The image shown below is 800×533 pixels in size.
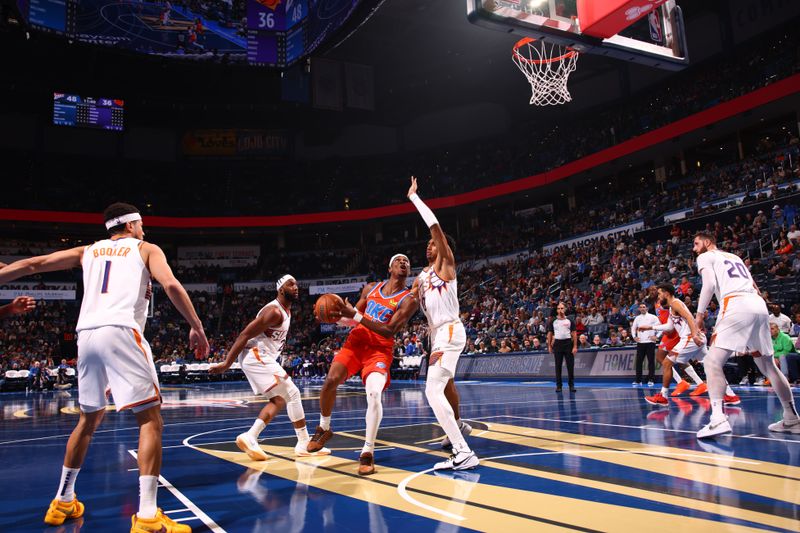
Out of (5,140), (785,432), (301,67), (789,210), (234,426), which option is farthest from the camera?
(5,140)

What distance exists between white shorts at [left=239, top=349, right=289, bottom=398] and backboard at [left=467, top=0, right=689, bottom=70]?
5.49 m

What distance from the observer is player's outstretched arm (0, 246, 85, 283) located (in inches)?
157

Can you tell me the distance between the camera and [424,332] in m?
26.0

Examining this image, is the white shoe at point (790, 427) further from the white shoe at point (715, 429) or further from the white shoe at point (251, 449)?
the white shoe at point (251, 449)

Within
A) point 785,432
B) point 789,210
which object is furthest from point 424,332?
point 785,432

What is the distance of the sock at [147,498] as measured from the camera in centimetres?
345

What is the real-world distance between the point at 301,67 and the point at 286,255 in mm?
16424

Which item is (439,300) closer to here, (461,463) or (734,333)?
(461,463)

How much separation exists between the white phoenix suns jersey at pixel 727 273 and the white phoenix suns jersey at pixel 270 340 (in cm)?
464

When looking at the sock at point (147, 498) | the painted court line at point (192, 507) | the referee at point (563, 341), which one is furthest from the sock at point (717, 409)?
the referee at point (563, 341)

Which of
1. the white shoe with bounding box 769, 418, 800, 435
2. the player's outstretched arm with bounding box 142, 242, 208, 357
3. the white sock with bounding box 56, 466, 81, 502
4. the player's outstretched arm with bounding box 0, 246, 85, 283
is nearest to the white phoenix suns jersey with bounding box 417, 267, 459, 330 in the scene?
the player's outstretched arm with bounding box 142, 242, 208, 357

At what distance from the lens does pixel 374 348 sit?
5883mm

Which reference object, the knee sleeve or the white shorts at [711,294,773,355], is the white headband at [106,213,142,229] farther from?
the white shorts at [711,294,773,355]

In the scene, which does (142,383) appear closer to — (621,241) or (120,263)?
(120,263)
